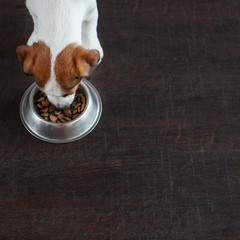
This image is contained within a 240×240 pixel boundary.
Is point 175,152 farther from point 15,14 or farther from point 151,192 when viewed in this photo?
point 15,14

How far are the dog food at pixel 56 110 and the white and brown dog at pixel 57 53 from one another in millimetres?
307

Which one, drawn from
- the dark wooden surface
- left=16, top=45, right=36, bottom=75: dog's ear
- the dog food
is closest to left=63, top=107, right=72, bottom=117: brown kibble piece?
the dog food

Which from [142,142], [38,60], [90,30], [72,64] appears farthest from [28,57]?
[142,142]

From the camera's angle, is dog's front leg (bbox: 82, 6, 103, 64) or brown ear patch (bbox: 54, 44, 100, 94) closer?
brown ear patch (bbox: 54, 44, 100, 94)

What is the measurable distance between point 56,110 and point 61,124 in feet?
0.23

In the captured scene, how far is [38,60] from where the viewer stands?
1243 millimetres

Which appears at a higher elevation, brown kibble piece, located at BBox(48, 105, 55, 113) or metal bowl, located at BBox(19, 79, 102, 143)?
brown kibble piece, located at BBox(48, 105, 55, 113)

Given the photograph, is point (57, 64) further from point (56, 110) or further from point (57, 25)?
point (56, 110)

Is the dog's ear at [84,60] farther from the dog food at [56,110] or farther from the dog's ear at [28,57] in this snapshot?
the dog food at [56,110]

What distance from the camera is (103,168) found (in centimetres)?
173

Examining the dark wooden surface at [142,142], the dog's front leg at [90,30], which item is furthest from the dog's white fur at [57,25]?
the dark wooden surface at [142,142]

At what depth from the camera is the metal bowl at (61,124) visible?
1.64 metres

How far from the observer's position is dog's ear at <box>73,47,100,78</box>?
125 cm

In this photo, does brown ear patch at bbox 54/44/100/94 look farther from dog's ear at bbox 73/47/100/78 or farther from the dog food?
the dog food
